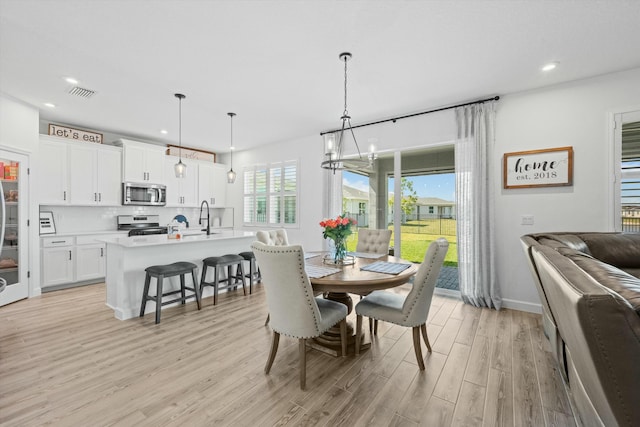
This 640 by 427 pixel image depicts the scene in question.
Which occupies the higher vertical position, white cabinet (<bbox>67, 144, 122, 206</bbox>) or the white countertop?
white cabinet (<bbox>67, 144, 122, 206</bbox>)

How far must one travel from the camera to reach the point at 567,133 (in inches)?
132

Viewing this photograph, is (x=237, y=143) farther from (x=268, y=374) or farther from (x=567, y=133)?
(x=567, y=133)

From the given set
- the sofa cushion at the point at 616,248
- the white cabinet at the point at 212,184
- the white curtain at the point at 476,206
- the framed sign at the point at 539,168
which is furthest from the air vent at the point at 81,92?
the sofa cushion at the point at 616,248

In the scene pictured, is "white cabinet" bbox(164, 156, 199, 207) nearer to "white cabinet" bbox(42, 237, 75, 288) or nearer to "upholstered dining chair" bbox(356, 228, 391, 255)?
"white cabinet" bbox(42, 237, 75, 288)

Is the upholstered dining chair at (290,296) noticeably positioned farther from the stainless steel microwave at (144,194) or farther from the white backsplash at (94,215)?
the white backsplash at (94,215)

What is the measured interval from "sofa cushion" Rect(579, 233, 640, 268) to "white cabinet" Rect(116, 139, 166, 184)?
269 inches

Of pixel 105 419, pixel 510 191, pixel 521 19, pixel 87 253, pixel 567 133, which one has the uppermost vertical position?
pixel 521 19

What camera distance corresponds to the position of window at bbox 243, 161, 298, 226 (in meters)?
6.04

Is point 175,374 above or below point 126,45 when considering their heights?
below

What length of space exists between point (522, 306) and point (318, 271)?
2.92 metres

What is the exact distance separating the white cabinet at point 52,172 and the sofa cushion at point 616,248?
720 cm

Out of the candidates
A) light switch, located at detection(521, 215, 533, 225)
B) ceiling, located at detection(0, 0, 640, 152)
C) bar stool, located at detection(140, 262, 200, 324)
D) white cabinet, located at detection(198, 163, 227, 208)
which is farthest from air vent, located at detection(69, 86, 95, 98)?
light switch, located at detection(521, 215, 533, 225)

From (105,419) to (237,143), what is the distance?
17.8ft

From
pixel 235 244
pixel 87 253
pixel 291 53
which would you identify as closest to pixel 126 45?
pixel 291 53
